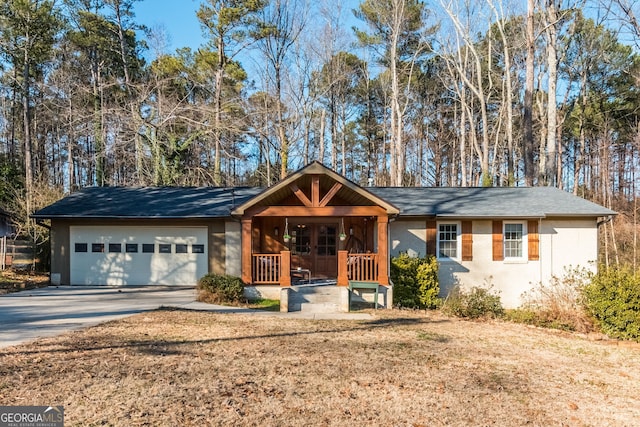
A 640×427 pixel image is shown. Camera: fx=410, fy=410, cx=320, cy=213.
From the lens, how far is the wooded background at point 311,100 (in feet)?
64.8

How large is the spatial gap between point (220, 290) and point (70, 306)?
3621 millimetres

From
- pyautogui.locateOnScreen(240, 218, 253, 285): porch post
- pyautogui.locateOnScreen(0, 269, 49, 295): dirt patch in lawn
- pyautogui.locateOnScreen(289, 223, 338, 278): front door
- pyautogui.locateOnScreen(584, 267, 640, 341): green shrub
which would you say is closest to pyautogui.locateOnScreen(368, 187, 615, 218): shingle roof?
pyautogui.locateOnScreen(289, 223, 338, 278): front door

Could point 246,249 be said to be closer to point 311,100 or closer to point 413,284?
point 413,284

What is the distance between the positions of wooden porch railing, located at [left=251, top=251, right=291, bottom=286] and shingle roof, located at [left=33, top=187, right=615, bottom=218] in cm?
240

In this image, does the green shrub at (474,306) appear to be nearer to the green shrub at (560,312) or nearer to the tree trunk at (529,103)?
the green shrub at (560,312)

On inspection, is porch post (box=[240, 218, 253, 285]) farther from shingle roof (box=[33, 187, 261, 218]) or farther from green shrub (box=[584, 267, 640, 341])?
green shrub (box=[584, 267, 640, 341])

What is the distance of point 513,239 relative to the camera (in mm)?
13750

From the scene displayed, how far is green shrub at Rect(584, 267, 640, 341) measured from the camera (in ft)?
30.1

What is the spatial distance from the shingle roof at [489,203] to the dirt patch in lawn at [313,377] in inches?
226

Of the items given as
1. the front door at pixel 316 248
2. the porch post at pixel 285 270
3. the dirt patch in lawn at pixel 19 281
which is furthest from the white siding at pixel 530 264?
the dirt patch in lawn at pixel 19 281

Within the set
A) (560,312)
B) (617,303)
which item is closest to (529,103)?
(560,312)

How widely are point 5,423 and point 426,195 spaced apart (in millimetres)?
13922

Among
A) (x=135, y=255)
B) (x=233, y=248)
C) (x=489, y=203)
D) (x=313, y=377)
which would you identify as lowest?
(x=313, y=377)

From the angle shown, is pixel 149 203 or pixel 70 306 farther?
pixel 149 203
